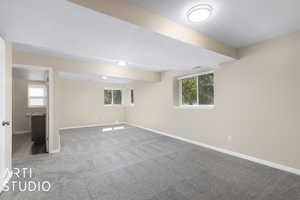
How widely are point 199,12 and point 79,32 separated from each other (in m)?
Answer: 1.49

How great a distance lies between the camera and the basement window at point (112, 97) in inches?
287

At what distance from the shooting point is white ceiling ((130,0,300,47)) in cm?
149

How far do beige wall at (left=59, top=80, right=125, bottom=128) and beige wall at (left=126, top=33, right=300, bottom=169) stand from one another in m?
4.84

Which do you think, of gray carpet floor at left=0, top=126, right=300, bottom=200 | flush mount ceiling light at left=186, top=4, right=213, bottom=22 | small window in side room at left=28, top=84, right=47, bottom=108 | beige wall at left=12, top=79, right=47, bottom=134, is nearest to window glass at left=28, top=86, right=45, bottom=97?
small window in side room at left=28, top=84, right=47, bottom=108

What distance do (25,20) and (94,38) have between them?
699 millimetres

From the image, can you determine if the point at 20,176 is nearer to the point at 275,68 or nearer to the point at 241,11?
the point at 241,11

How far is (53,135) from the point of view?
3.22 meters

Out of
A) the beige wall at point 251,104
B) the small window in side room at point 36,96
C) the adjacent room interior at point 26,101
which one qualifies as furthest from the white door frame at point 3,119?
the small window in side room at point 36,96

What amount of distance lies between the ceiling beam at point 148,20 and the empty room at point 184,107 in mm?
12

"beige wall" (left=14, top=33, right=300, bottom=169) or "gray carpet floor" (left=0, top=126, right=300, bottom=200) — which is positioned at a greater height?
"beige wall" (left=14, top=33, right=300, bottom=169)

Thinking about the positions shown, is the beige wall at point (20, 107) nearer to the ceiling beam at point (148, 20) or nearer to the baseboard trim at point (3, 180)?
the baseboard trim at point (3, 180)

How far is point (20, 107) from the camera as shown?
5402 mm

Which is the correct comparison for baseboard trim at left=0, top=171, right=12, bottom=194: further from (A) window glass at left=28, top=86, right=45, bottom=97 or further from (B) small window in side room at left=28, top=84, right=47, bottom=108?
(A) window glass at left=28, top=86, right=45, bottom=97

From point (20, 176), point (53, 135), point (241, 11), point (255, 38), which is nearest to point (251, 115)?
point (255, 38)
